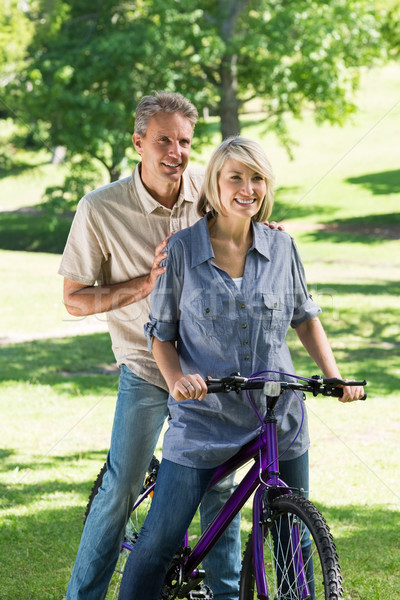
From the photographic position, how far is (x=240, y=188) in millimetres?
2734

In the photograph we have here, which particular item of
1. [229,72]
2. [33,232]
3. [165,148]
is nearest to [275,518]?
[165,148]

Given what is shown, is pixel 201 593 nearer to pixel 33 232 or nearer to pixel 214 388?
pixel 214 388

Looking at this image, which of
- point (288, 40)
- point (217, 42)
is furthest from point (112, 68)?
point (288, 40)

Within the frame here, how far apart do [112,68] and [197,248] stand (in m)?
18.0

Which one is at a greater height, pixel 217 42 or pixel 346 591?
pixel 217 42

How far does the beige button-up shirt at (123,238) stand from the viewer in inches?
128

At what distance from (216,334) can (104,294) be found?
65 cm

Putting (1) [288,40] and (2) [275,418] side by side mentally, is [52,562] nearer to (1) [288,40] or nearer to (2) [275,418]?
Result: (2) [275,418]

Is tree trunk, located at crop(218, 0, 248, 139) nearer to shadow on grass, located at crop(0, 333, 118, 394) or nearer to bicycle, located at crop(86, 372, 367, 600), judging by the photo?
shadow on grass, located at crop(0, 333, 118, 394)

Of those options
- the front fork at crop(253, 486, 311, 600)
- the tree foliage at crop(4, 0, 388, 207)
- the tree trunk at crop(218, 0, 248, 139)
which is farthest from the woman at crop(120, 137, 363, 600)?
the tree trunk at crop(218, 0, 248, 139)

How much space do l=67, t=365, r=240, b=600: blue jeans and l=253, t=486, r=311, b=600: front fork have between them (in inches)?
21.3

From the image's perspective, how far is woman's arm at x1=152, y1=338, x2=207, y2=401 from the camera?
2.51 m

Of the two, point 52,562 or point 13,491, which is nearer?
point 52,562

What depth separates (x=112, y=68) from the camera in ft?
65.1
